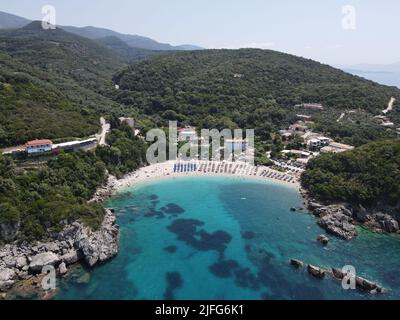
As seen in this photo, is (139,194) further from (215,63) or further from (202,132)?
(215,63)

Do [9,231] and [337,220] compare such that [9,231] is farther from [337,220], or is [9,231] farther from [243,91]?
[243,91]

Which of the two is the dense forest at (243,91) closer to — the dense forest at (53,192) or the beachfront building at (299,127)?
the beachfront building at (299,127)

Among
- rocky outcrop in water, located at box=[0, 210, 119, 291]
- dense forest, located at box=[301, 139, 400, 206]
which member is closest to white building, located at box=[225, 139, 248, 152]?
dense forest, located at box=[301, 139, 400, 206]

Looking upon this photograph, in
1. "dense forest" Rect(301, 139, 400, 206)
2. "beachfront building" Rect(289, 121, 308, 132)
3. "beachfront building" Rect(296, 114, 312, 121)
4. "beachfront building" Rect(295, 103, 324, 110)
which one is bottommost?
"dense forest" Rect(301, 139, 400, 206)

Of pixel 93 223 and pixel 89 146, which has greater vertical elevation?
pixel 89 146

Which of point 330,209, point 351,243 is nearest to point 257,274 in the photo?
point 351,243

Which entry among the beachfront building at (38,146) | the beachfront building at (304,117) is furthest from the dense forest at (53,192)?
the beachfront building at (304,117)

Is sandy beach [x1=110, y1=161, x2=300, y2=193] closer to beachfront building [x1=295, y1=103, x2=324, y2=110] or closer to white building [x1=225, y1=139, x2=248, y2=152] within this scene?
white building [x1=225, y1=139, x2=248, y2=152]
